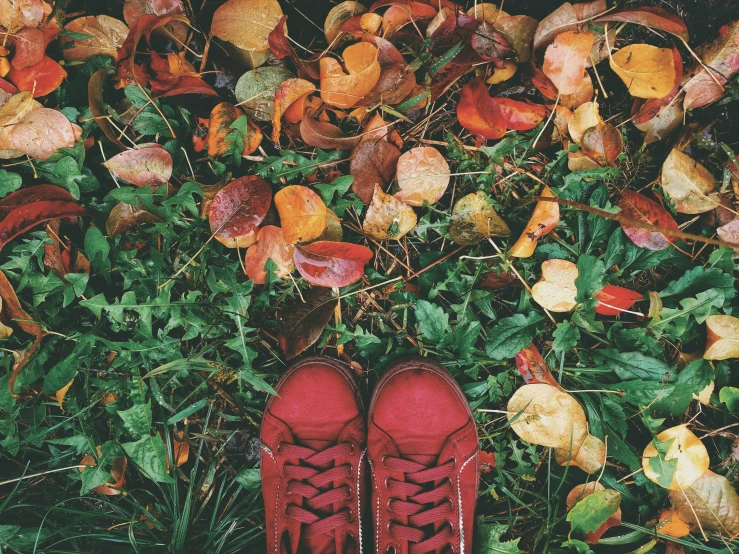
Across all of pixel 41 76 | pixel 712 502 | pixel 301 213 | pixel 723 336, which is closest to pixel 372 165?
pixel 301 213

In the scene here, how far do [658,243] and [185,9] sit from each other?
5.29ft

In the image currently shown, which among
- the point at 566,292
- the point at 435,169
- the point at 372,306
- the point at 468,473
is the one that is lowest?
the point at 468,473

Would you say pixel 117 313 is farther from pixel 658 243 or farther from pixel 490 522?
pixel 658 243

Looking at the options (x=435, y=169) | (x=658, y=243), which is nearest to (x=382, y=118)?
(x=435, y=169)

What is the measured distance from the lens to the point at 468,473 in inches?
63.3

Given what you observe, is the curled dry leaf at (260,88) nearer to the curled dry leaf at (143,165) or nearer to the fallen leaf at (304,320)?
the curled dry leaf at (143,165)

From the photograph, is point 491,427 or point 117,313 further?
point 491,427

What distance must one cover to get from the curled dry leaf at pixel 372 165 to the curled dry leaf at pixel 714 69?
36.7 inches

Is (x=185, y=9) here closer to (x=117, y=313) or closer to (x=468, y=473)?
(x=117, y=313)

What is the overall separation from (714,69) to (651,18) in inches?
11.0

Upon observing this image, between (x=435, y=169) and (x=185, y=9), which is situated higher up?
(x=185, y=9)

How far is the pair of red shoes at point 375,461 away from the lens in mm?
1604

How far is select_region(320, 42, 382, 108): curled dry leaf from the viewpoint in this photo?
1443 millimetres

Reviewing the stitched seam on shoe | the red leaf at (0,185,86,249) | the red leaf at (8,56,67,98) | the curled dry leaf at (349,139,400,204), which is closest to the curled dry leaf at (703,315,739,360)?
the stitched seam on shoe
